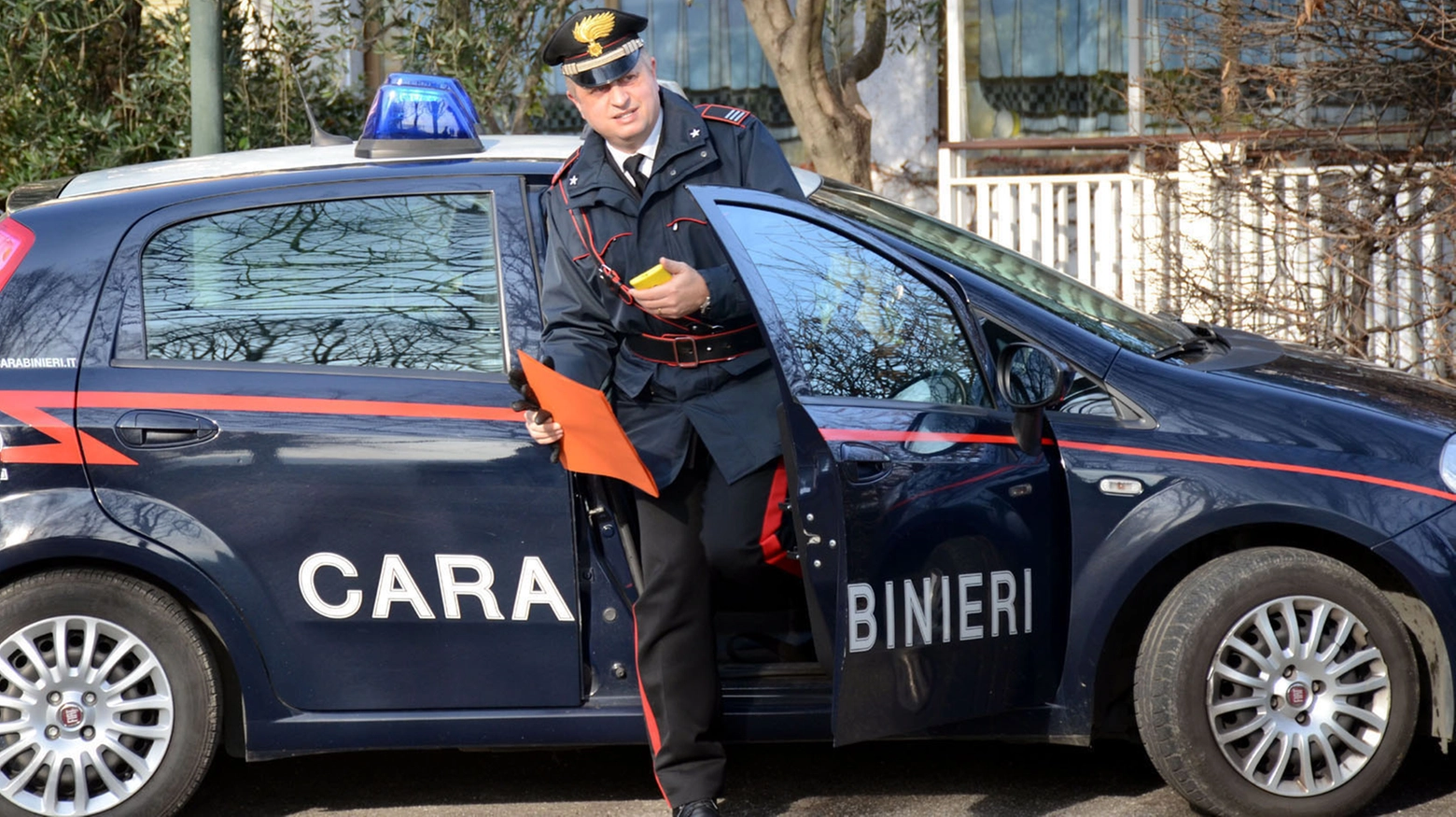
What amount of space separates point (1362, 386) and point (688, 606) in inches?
66.9

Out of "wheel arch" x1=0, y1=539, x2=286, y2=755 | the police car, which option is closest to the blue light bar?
the police car

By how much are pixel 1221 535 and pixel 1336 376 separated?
0.55 meters

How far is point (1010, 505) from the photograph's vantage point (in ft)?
11.6

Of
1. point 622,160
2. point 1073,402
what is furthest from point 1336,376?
point 622,160

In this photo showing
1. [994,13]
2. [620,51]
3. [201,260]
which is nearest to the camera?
[620,51]

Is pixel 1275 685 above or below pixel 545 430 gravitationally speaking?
below

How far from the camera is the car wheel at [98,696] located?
3.59 meters

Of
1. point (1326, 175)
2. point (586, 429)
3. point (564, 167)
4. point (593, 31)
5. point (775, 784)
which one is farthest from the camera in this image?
point (1326, 175)

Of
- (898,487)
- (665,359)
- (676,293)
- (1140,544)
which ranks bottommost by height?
(1140,544)

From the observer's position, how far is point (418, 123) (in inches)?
158

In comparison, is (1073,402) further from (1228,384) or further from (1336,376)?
(1336,376)

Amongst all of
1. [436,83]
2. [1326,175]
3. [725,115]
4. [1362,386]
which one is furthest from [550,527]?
[1326,175]

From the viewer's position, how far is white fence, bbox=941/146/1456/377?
6.64 metres

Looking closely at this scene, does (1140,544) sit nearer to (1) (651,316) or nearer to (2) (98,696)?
(1) (651,316)
